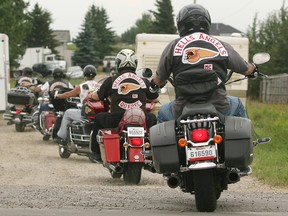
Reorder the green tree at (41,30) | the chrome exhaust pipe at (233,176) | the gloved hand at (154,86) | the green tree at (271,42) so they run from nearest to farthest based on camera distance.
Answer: the chrome exhaust pipe at (233,176) < the gloved hand at (154,86) < the green tree at (271,42) < the green tree at (41,30)

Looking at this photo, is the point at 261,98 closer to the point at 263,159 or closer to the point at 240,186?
the point at 263,159

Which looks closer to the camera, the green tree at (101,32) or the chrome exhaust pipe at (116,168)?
the chrome exhaust pipe at (116,168)

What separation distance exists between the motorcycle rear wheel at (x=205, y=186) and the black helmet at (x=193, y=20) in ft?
4.70

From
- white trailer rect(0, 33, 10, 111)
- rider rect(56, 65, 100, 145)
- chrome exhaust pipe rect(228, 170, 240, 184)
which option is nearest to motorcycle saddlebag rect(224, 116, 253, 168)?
chrome exhaust pipe rect(228, 170, 240, 184)

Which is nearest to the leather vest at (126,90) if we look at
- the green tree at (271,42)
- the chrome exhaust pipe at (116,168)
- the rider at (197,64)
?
the chrome exhaust pipe at (116,168)

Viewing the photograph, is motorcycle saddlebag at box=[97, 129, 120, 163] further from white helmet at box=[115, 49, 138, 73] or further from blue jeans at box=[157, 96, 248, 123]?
blue jeans at box=[157, 96, 248, 123]

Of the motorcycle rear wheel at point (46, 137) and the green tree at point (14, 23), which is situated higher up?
the green tree at point (14, 23)

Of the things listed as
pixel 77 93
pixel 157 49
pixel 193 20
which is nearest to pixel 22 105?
pixel 157 49

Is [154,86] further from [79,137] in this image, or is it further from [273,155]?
[273,155]

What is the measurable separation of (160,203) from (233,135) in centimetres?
141

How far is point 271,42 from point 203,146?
52.4 meters

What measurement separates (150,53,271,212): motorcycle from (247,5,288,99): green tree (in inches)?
1641

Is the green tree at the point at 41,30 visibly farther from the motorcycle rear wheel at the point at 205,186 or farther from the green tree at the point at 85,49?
the motorcycle rear wheel at the point at 205,186

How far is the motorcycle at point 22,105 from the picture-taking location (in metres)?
24.2
